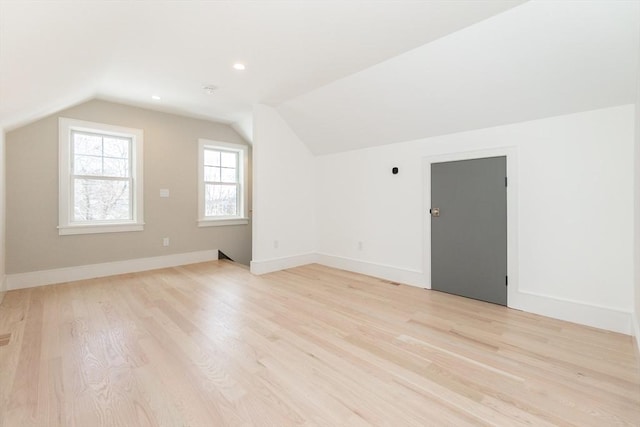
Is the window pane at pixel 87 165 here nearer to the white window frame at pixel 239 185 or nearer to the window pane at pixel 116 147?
the window pane at pixel 116 147

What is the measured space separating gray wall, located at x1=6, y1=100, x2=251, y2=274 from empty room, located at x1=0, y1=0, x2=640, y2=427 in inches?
1.1

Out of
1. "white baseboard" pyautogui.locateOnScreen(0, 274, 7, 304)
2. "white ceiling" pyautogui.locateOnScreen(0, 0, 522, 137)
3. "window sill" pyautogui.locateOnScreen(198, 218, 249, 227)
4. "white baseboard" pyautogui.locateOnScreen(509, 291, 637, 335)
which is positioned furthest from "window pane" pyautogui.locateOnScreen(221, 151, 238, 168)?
"white baseboard" pyautogui.locateOnScreen(509, 291, 637, 335)

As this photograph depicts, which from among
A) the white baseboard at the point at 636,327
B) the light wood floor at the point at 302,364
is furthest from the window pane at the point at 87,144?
→ the white baseboard at the point at 636,327

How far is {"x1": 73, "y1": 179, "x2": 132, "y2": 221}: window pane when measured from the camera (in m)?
3.89

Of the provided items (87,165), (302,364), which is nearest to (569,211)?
(302,364)

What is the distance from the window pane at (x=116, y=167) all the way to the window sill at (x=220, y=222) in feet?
4.24

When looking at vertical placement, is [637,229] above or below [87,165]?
below

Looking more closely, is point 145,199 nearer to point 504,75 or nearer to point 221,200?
point 221,200

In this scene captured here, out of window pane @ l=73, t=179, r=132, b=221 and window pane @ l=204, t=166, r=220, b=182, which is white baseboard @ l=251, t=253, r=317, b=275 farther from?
window pane @ l=73, t=179, r=132, b=221

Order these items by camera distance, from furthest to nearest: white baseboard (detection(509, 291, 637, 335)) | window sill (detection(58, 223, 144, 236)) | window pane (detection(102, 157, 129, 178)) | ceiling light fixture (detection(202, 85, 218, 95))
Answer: window pane (detection(102, 157, 129, 178)) → window sill (detection(58, 223, 144, 236)) → ceiling light fixture (detection(202, 85, 218, 95)) → white baseboard (detection(509, 291, 637, 335))

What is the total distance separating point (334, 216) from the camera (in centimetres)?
465

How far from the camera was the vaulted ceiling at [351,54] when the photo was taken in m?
1.85

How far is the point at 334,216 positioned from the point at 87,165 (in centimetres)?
360

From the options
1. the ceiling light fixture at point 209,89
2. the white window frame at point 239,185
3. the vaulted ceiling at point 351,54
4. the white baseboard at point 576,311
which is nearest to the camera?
the vaulted ceiling at point 351,54
